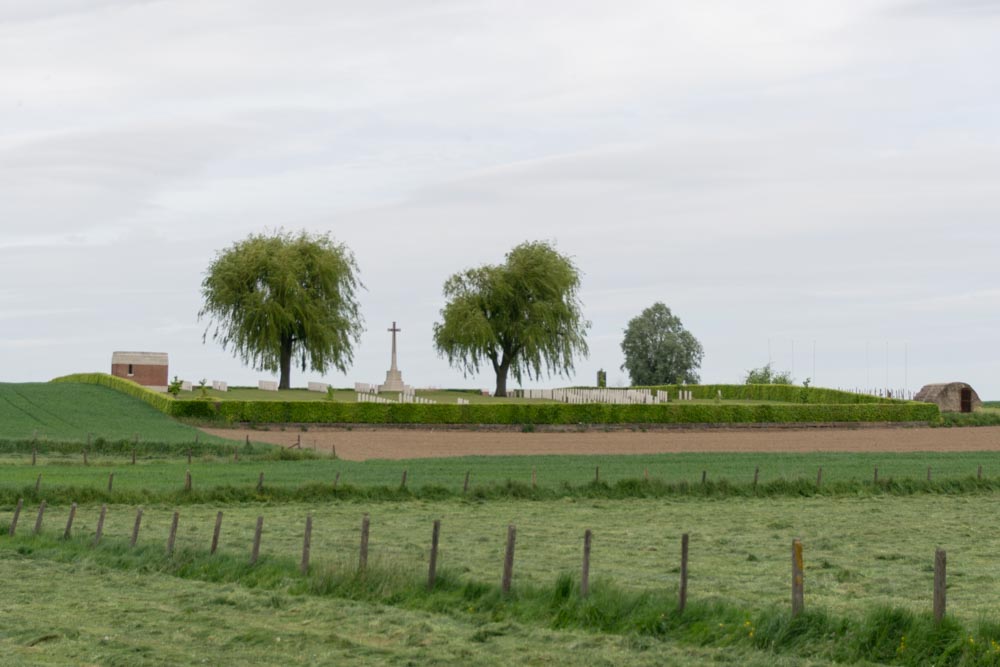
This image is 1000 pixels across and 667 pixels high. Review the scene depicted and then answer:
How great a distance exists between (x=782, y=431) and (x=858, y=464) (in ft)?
82.0

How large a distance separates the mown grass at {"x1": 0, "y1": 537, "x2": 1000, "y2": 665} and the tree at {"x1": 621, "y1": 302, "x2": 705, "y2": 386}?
98305 millimetres

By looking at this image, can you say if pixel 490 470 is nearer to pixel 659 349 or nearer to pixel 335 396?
pixel 335 396

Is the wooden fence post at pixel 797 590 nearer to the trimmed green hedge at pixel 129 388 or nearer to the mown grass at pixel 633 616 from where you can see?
the mown grass at pixel 633 616

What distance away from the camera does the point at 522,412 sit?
69.9 m

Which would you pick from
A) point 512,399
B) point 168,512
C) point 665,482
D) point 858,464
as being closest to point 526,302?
point 512,399

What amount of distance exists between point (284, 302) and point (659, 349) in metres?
45.5

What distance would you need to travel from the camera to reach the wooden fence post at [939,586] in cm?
1543

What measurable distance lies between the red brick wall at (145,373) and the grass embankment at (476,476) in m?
37.2

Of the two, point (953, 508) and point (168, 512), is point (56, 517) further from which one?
point (953, 508)

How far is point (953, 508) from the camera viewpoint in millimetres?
34875

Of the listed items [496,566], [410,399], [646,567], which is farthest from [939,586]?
[410,399]

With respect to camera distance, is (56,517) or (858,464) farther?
(858,464)

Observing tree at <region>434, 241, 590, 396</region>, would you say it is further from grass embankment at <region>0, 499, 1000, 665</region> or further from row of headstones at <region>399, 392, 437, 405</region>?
grass embankment at <region>0, 499, 1000, 665</region>

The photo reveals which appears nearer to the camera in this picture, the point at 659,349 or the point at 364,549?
the point at 364,549
